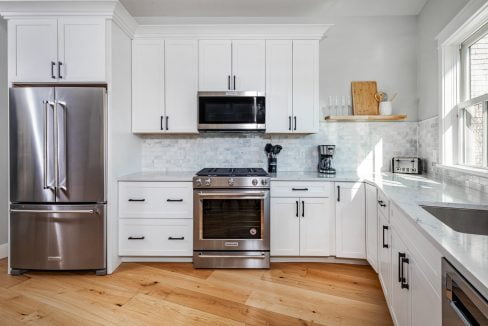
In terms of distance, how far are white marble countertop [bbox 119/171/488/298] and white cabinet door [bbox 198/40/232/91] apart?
3.42ft

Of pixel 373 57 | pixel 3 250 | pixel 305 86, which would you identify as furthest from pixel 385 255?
pixel 3 250

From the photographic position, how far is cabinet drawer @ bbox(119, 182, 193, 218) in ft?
9.09

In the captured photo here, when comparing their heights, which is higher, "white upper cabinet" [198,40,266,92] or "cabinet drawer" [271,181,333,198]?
"white upper cabinet" [198,40,266,92]

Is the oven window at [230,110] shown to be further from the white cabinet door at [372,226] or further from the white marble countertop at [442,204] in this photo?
the white cabinet door at [372,226]

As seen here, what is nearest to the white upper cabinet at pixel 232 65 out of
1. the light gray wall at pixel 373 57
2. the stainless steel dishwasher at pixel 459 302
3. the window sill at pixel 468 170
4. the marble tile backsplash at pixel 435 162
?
the light gray wall at pixel 373 57

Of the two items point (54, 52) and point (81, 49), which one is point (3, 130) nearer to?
point (54, 52)

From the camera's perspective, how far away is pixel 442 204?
1.56 meters

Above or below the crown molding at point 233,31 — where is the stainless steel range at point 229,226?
below

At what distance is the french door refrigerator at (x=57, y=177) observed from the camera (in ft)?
8.20

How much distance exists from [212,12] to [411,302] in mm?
3178

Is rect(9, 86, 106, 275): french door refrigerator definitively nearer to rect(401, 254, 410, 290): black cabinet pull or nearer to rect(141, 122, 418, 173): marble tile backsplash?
rect(141, 122, 418, 173): marble tile backsplash

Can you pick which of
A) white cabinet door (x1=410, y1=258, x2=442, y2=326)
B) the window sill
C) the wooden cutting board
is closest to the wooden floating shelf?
the wooden cutting board

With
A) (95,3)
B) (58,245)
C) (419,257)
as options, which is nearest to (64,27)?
(95,3)

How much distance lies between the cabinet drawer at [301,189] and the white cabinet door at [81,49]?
1908 millimetres
